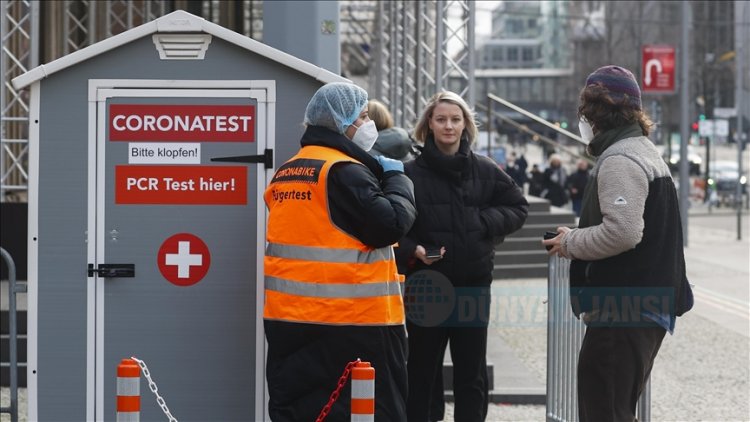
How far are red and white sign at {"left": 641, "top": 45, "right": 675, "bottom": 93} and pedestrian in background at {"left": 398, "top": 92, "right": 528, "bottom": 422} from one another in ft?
73.6

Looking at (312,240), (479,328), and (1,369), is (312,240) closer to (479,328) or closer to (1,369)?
(479,328)

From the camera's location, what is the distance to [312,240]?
509cm

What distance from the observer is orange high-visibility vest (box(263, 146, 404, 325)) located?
508 cm

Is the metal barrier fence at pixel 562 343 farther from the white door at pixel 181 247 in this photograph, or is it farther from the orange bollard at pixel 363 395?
the orange bollard at pixel 363 395

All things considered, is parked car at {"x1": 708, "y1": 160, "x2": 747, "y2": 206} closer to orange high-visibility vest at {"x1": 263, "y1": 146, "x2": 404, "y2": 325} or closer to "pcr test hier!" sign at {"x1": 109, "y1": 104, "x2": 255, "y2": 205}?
"pcr test hier!" sign at {"x1": 109, "y1": 104, "x2": 255, "y2": 205}

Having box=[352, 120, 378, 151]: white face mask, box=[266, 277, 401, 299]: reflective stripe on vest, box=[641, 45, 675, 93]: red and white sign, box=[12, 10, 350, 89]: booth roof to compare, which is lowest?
box=[266, 277, 401, 299]: reflective stripe on vest

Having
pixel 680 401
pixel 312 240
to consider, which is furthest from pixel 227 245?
pixel 680 401

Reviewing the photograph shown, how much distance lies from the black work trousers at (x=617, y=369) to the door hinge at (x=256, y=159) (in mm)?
1627

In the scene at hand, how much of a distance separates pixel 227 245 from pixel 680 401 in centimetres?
437

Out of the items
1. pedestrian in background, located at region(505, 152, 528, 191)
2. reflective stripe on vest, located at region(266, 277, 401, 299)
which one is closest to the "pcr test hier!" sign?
reflective stripe on vest, located at region(266, 277, 401, 299)

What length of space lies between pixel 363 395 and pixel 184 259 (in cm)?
162

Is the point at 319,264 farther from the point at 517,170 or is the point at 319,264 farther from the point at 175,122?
the point at 517,170

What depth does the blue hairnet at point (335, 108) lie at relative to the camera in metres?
5.23

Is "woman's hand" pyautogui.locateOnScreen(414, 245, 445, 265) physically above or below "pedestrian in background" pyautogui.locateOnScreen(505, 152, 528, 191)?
below
